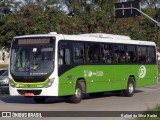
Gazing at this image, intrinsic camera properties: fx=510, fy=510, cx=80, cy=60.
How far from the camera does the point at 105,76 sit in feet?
77.3

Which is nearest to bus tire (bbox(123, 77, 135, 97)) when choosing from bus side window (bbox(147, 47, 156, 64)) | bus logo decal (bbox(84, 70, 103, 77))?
bus side window (bbox(147, 47, 156, 64))

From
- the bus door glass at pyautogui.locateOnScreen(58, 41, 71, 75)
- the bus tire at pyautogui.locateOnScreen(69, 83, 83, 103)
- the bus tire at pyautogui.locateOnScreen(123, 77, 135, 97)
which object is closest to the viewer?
the bus door glass at pyautogui.locateOnScreen(58, 41, 71, 75)

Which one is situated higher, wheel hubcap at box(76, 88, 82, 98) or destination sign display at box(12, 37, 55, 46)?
destination sign display at box(12, 37, 55, 46)

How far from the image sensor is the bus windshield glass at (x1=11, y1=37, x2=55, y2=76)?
65.8 ft

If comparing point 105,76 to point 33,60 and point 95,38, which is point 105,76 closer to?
point 95,38

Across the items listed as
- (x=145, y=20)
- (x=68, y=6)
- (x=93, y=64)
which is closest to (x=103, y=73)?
(x=93, y=64)

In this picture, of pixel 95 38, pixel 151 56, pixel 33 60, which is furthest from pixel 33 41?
pixel 151 56

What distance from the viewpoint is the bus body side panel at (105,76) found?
20.6 m

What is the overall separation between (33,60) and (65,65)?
129 cm

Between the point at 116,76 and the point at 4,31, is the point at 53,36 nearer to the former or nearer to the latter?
the point at 116,76

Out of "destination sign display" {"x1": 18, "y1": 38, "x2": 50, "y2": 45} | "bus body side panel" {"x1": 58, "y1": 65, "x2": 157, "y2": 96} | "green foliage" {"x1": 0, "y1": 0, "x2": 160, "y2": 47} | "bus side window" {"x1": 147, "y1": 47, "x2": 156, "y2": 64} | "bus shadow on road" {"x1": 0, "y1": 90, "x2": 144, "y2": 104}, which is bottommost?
"bus shadow on road" {"x1": 0, "y1": 90, "x2": 144, "y2": 104}

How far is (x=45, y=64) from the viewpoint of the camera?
20.0 m

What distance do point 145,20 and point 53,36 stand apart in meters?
51.0

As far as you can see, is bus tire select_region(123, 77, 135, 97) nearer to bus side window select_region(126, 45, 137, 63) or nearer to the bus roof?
bus side window select_region(126, 45, 137, 63)
